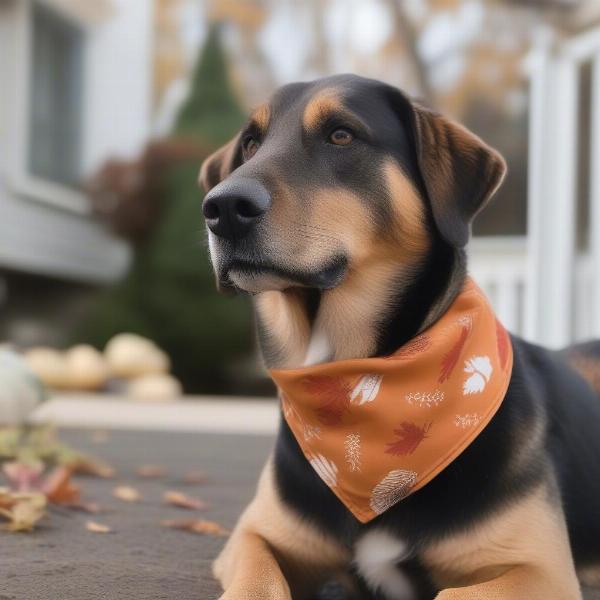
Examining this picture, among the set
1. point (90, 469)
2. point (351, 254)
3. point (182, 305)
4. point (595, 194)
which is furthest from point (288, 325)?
point (182, 305)

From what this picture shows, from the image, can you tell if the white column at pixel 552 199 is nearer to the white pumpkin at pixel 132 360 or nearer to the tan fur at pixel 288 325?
the white pumpkin at pixel 132 360

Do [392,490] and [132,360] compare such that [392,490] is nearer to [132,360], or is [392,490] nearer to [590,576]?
[590,576]

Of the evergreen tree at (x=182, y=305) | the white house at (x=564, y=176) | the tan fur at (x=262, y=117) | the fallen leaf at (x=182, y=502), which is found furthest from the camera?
the evergreen tree at (x=182, y=305)

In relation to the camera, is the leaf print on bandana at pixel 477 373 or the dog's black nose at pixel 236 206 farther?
the leaf print on bandana at pixel 477 373

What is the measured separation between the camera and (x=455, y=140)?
2.26 m

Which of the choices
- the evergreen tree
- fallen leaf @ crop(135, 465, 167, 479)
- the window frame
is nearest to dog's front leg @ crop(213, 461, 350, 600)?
fallen leaf @ crop(135, 465, 167, 479)

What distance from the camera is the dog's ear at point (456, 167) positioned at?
87.5 inches

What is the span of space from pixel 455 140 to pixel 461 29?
12.4 meters

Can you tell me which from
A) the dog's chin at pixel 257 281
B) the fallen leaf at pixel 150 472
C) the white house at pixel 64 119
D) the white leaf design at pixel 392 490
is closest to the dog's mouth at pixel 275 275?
the dog's chin at pixel 257 281

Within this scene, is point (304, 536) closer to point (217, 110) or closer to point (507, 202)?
point (507, 202)

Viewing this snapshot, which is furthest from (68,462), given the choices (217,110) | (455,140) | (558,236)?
(217,110)

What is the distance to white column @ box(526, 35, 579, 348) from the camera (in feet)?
21.6

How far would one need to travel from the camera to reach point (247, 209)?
1975 millimetres

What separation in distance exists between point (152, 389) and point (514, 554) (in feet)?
20.8
